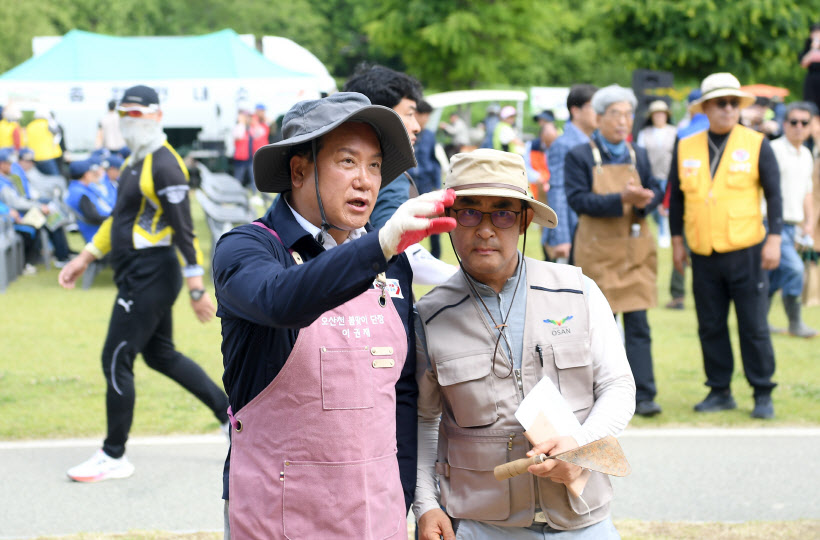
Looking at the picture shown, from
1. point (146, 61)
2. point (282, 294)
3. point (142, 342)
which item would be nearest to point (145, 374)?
point (142, 342)

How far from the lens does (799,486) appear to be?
18.8ft

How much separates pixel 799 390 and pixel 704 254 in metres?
1.66

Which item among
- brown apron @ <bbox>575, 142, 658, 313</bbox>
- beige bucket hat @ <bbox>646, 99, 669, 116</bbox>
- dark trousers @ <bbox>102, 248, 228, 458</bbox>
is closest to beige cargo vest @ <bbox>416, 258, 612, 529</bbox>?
dark trousers @ <bbox>102, 248, 228, 458</bbox>

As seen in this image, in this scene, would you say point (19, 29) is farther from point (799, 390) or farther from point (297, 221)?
point (297, 221)

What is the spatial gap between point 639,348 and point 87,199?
9.08m

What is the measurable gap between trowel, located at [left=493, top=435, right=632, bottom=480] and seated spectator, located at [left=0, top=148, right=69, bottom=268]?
13.2 metres

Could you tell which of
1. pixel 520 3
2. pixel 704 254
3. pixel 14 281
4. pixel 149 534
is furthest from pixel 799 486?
pixel 520 3

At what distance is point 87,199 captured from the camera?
45.1 ft

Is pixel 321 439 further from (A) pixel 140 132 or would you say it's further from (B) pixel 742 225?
(B) pixel 742 225

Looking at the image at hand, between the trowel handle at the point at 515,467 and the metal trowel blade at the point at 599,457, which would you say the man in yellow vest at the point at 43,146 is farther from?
the metal trowel blade at the point at 599,457

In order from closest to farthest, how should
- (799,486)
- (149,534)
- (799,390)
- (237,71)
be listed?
1. (149,534)
2. (799,486)
3. (799,390)
4. (237,71)

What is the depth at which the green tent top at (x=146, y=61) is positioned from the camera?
78.4 feet

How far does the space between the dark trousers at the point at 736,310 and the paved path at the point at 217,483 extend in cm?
51

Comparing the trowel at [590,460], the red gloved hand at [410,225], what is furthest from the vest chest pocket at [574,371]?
the red gloved hand at [410,225]
